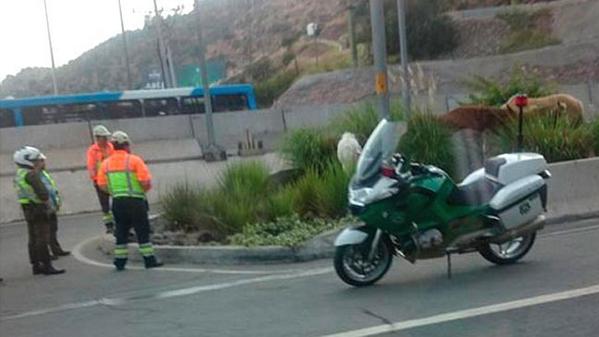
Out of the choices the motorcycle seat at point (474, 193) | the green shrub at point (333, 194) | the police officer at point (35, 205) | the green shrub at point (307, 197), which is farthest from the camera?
the green shrub at point (307, 197)

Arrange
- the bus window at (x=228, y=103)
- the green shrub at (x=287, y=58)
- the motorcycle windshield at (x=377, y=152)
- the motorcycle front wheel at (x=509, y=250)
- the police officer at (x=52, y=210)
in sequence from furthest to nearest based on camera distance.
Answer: the green shrub at (x=287, y=58) → the bus window at (x=228, y=103) → the police officer at (x=52, y=210) → the motorcycle front wheel at (x=509, y=250) → the motorcycle windshield at (x=377, y=152)

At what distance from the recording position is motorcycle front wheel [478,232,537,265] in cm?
921

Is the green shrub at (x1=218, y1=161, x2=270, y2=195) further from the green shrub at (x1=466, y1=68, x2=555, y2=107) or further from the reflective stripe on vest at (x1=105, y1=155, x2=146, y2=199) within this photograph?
the green shrub at (x1=466, y1=68, x2=555, y2=107)

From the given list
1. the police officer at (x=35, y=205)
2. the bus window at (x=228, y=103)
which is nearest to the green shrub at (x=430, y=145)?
the police officer at (x=35, y=205)

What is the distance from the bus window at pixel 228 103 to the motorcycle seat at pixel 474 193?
33514mm

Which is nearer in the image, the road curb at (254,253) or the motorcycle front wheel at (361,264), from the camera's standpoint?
the motorcycle front wheel at (361,264)

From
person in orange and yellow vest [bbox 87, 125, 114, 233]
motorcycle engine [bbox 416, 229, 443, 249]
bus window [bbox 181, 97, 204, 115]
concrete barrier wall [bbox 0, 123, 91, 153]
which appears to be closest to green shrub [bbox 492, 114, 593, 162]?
motorcycle engine [bbox 416, 229, 443, 249]

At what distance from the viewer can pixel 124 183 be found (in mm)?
11141

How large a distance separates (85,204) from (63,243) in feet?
19.8

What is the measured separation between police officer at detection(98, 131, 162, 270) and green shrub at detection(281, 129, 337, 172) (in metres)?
4.29

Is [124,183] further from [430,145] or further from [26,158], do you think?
[430,145]

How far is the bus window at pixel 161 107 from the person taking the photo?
40.2 m

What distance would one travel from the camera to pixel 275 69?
239ft

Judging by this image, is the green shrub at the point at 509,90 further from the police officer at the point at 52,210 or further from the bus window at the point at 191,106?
the bus window at the point at 191,106
